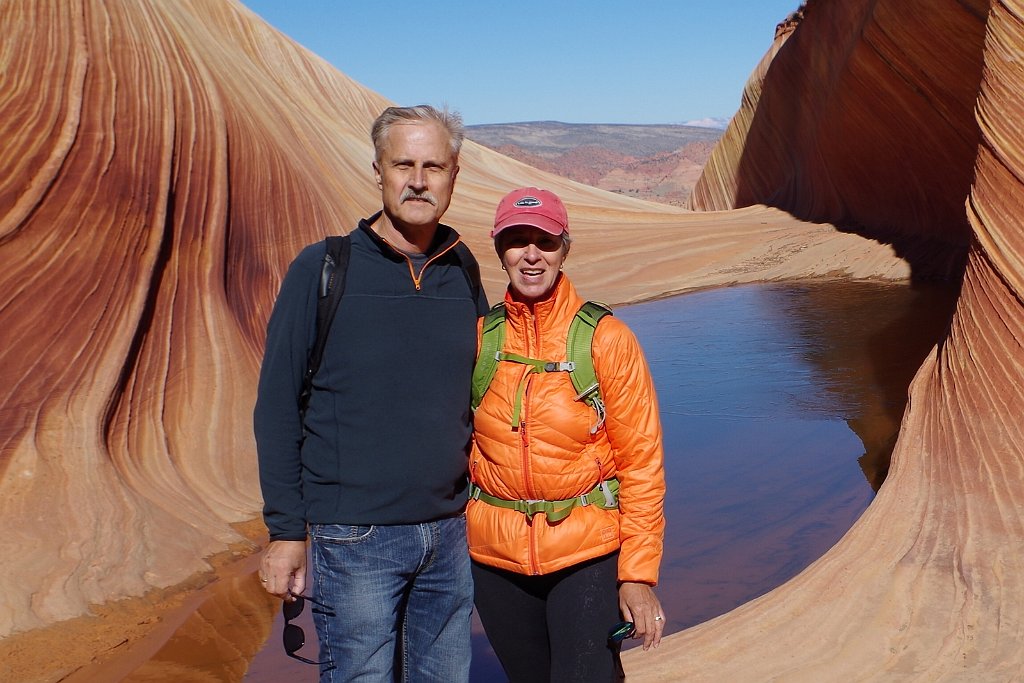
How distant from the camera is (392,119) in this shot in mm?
1597

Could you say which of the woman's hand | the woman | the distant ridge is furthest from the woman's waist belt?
the distant ridge

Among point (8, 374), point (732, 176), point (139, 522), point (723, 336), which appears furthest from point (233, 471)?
point (732, 176)

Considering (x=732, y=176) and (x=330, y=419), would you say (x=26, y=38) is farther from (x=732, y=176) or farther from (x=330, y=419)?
(x=732, y=176)

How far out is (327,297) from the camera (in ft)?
4.89

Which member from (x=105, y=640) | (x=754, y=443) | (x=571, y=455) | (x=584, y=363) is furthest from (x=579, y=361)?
(x=754, y=443)

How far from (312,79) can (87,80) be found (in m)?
5.67

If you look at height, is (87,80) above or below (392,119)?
above

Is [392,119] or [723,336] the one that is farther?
[723,336]

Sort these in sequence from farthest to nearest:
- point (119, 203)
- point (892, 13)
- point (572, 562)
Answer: point (892, 13) → point (119, 203) → point (572, 562)

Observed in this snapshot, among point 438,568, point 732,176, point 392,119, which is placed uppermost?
point 732,176

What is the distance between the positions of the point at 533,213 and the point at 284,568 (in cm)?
63

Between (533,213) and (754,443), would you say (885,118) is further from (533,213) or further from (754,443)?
(533,213)

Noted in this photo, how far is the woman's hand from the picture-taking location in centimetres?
147

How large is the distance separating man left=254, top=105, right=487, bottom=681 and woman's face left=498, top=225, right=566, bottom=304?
0.11 meters
